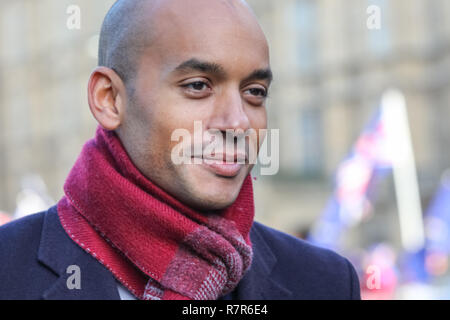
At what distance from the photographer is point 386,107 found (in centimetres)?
1051

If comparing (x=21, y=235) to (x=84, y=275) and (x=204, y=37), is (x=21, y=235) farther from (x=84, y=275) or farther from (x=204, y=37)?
(x=204, y=37)

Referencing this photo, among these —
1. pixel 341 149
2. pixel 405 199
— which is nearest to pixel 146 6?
pixel 405 199

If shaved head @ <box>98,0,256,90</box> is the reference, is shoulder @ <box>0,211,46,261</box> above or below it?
below

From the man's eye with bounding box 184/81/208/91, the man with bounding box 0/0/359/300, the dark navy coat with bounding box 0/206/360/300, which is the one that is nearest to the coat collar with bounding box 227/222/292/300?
the dark navy coat with bounding box 0/206/360/300

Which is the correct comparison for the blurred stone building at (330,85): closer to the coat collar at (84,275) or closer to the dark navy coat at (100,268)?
the dark navy coat at (100,268)

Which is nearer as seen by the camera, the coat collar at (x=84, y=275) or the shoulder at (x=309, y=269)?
the coat collar at (x=84, y=275)

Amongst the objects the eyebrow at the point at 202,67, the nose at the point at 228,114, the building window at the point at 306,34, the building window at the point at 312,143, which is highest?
the eyebrow at the point at 202,67

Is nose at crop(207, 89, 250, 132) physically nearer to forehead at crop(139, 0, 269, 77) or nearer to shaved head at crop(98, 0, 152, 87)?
forehead at crop(139, 0, 269, 77)

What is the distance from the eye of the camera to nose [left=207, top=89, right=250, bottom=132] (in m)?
2.08

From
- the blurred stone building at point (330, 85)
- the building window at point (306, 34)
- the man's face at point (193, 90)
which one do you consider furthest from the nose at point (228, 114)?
the building window at point (306, 34)

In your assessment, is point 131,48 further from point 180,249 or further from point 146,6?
point 180,249

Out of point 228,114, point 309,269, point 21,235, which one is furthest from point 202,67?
point 309,269

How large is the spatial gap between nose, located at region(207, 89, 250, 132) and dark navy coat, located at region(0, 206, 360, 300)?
1.86 ft

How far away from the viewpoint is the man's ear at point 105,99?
222 cm
